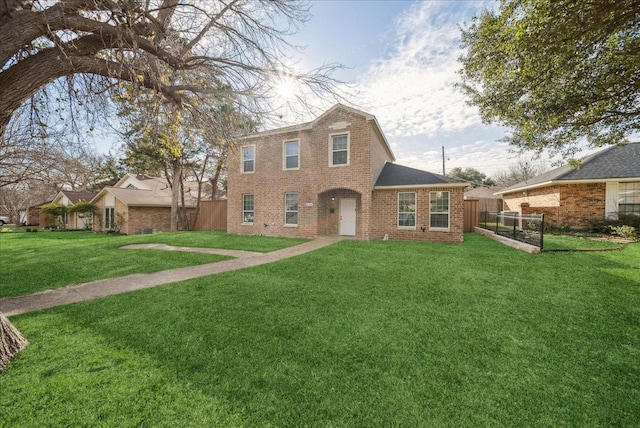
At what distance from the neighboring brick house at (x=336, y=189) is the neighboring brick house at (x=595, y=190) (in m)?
7.97

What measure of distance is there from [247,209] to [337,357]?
13965mm

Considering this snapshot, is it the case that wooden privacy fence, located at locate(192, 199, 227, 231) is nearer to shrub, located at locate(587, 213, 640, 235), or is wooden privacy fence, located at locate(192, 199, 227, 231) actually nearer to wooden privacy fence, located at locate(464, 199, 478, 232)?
wooden privacy fence, located at locate(464, 199, 478, 232)

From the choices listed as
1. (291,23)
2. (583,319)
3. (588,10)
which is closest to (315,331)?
(583,319)

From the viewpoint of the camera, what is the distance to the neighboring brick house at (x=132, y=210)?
1991cm

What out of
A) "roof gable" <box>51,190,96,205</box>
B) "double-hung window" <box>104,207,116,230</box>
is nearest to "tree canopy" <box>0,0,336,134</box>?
"double-hung window" <box>104,207,116,230</box>

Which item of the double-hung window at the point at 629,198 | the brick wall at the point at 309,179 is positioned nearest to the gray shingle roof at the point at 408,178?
the brick wall at the point at 309,179

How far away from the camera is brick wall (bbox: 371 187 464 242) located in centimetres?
1177

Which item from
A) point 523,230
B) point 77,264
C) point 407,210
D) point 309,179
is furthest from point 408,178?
point 77,264

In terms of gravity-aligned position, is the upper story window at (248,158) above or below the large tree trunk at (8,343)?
above

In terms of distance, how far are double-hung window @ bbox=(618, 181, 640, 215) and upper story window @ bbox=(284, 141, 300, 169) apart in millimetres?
17078

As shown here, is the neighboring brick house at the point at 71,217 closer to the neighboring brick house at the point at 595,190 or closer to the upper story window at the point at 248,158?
the upper story window at the point at 248,158

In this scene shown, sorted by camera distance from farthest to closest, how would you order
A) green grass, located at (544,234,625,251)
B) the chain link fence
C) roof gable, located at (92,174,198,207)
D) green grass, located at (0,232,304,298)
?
roof gable, located at (92,174,198,207)
green grass, located at (544,234,625,251)
the chain link fence
green grass, located at (0,232,304,298)

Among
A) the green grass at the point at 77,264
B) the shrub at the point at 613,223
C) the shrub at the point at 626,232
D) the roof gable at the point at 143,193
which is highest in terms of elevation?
the roof gable at the point at 143,193

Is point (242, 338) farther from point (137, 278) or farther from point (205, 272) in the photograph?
point (137, 278)
